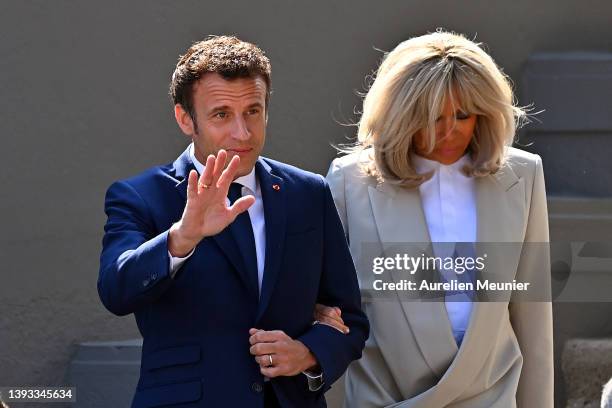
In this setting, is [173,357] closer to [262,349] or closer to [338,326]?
[262,349]

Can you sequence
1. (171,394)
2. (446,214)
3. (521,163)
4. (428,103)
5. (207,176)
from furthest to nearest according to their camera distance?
(521,163) → (446,214) → (428,103) → (171,394) → (207,176)

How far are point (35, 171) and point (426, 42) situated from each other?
2228mm

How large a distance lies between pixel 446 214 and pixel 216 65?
44.1 inches

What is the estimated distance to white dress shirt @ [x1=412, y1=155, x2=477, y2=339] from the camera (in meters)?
4.17

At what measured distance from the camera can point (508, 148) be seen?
14.2ft

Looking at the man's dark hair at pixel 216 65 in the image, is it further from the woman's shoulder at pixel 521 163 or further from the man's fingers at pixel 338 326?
the woman's shoulder at pixel 521 163

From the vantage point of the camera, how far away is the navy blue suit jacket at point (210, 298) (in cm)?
333

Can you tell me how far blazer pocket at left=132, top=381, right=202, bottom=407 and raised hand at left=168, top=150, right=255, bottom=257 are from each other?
431mm

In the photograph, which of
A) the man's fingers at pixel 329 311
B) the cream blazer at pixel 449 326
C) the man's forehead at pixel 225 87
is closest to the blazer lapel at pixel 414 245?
the cream blazer at pixel 449 326

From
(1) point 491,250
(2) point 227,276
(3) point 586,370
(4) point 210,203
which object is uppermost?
(4) point 210,203

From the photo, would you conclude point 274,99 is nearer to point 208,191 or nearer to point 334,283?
point 334,283

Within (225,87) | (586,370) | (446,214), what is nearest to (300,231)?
(225,87)

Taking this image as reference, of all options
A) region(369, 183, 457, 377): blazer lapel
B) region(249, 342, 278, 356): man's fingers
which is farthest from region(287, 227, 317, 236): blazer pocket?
region(369, 183, 457, 377): blazer lapel

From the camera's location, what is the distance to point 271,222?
3514 millimetres
